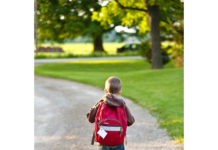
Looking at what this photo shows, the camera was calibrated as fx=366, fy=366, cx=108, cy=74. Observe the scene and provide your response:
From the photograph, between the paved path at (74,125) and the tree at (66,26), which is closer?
the paved path at (74,125)

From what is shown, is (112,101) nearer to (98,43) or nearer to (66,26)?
(66,26)

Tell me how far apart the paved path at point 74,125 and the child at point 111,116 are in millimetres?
1762

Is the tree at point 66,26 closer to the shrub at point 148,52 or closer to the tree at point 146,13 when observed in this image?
the tree at point 146,13

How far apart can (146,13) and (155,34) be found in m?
1.02

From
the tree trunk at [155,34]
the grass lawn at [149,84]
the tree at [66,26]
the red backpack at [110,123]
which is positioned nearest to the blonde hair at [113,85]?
the red backpack at [110,123]

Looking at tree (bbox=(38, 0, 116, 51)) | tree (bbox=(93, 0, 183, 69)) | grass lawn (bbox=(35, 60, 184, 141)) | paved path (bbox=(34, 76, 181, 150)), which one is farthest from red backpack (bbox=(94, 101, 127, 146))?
tree (bbox=(38, 0, 116, 51))

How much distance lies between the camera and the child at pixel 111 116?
11.1ft

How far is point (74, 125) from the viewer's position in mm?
6699

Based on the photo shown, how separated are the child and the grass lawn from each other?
7.24ft

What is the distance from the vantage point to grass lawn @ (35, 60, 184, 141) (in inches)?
283

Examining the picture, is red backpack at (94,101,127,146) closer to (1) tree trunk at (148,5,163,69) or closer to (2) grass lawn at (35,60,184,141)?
(2) grass lawn at (35,60,184,141)
